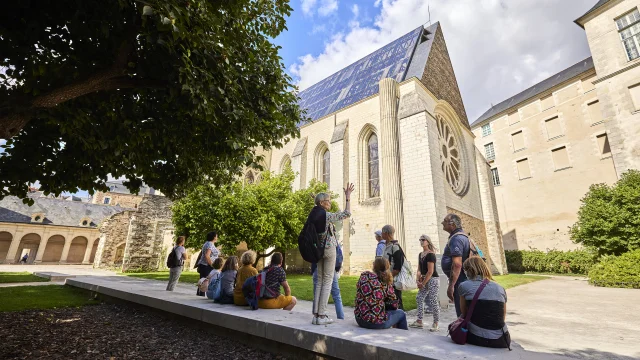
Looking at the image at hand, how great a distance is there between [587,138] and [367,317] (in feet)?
97.3

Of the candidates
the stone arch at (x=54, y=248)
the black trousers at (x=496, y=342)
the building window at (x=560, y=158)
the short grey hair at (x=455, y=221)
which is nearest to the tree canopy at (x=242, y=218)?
the short grey hair at (x=455, y=221)

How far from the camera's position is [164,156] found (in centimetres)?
595

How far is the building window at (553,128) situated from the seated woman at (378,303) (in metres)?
30.2

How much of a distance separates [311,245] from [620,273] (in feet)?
45.4

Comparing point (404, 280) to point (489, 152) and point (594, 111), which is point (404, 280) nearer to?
point (594, 111)

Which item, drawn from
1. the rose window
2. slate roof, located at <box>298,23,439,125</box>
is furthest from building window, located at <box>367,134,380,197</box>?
the rose window

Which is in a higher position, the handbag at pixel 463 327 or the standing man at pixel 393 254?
the standing man at pixel 393 254

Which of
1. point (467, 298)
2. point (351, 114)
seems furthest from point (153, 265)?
point (467, 298)

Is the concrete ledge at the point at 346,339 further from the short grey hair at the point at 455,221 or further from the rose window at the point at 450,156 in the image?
the rose window at the point at 450,156

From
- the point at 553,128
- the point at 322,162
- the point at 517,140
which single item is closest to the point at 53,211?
the point at 322,162

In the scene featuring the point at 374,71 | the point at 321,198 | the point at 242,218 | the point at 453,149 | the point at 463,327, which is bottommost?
the point at 463,327

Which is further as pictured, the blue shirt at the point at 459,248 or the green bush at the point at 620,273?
the green bush at the point at 620,273

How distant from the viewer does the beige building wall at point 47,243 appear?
101 feet

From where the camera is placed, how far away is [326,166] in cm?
2016
